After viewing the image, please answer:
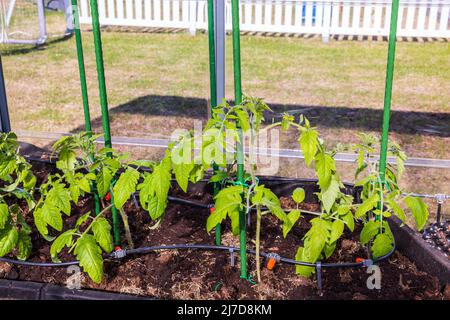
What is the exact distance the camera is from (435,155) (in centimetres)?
323

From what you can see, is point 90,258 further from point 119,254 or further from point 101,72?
point 101,72

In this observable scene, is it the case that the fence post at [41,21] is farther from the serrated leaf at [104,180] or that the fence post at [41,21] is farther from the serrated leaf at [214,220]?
the serrated leaf at [214,220]

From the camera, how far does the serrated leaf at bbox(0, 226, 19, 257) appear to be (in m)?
1.62

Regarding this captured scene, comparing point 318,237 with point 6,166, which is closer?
point 318,237

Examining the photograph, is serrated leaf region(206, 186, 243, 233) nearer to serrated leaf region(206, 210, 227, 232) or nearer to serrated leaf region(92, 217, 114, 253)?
serrated leaf region(206, 210, 227, 232)

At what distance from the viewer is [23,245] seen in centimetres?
170

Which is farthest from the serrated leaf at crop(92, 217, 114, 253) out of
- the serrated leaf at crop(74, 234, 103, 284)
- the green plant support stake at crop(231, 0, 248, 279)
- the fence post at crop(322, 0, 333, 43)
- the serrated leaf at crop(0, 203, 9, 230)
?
the fence post at crop(322, 0, 333, 43)

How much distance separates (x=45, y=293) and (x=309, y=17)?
521 centimetres

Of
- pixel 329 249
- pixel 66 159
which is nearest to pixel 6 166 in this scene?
pixel 66 159

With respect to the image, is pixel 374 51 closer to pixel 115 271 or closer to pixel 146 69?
pixel 146 69

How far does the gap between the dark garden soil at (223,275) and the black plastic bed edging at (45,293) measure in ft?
0.39

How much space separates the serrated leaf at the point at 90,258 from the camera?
1517 mm

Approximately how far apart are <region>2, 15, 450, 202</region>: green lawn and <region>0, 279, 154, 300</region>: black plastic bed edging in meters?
1.61

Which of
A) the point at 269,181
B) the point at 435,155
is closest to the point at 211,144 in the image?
the point at 269,181
